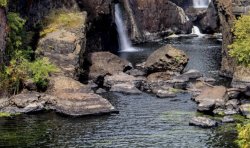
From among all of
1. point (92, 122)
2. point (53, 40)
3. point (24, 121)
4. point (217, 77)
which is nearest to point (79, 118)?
point (92, 122)

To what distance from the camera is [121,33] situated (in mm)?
118312

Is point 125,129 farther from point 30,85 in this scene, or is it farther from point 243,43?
point 243,43

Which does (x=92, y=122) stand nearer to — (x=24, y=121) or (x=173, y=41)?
(x=24, y=121)

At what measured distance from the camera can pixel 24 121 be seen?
197 ft

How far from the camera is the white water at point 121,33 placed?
117 metres

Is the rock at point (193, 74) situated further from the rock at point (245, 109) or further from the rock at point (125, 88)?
the rock at point (245, 109)

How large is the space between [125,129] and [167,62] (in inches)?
1179

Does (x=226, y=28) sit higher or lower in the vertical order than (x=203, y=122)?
higher

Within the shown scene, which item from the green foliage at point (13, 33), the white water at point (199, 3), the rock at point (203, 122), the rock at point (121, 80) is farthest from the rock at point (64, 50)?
the white water at point (199, 3)

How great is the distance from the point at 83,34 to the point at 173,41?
48.1 metres

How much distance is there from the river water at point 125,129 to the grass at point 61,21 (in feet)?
56.0

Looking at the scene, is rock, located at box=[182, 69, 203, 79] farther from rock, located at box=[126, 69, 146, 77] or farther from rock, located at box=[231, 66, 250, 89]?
rock, located at box=[231, 66, 250, 89]

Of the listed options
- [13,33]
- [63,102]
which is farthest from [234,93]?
[13,33]

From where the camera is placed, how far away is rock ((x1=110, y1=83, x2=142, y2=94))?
7450 cm
